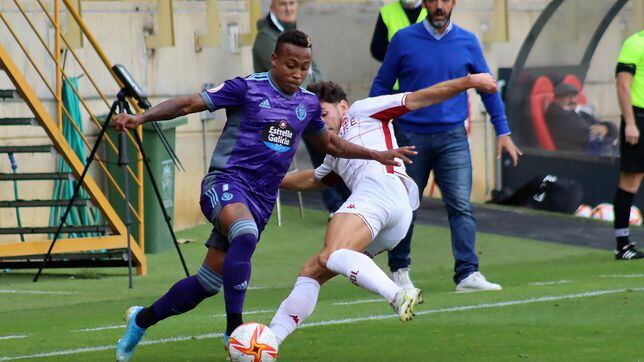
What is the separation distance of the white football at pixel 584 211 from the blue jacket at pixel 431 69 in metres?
6.57

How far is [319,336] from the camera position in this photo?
8281 mm

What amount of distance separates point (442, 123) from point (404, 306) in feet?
12.9

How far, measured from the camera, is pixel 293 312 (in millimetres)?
7480

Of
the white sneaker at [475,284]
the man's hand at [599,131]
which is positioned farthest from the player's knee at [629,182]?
the man's hand at [599,131]

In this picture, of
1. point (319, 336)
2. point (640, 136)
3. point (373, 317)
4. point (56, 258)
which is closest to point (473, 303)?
point (373, 317)

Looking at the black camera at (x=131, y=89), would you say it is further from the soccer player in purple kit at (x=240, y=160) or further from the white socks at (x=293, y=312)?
the white socks at (x=293, y=312)

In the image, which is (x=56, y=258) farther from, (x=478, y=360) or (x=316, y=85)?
(x=478, y=360)

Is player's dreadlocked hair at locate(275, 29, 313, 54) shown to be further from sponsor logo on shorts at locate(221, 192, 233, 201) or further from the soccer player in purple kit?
sponsor logo on shorts at locate(221, 192, 233, 201)

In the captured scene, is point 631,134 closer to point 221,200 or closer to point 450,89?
point 450,89

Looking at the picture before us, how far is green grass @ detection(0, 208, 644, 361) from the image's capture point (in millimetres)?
7656

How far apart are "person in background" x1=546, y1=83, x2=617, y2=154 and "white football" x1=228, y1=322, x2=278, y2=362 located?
1172 cm

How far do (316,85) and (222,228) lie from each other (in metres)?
1.68

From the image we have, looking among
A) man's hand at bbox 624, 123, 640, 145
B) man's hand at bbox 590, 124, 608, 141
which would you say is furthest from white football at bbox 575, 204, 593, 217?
man's hand at bbox 624, 123, 640, 145

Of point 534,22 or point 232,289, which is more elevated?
point 232,289
